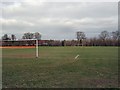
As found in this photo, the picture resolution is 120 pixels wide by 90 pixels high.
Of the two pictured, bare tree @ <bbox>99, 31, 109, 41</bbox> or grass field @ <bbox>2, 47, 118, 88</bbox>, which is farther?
bare tree @ <bbox>99, 31, 109, 41</bbox>

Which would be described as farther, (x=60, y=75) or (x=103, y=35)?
(x=103, y=35)

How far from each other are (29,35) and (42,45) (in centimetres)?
1884

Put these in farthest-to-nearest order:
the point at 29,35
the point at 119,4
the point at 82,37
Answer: the point at 82,37 < the point at 29,35 < the point at 119,4

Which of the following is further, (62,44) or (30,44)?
(62,44)

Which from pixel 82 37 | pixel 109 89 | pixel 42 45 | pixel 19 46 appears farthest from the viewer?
pixel 82 37

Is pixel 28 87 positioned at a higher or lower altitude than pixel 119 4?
lower

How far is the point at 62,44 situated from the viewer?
264 feet

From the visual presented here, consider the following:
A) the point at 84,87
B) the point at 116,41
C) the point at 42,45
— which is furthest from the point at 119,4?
the point at 116,41

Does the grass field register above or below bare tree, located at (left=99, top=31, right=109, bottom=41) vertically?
below

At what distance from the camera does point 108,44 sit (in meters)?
77.5

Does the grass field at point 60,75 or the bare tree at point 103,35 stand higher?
the bare tree at point 103,35

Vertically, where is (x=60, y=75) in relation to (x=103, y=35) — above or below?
below

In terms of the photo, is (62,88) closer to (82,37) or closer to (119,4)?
(119,4)

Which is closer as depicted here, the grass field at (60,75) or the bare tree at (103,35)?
the grass field at (60,75)
